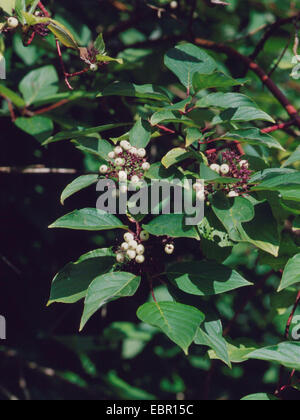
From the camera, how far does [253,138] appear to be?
42.4 inches

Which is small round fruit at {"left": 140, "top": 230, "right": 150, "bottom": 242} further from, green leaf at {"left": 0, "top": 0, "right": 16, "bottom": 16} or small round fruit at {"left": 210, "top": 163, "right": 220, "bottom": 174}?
green leaf at {"left": 0, "top": 0, "right": 16, "bottom": 16}

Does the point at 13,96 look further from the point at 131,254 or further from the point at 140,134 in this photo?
the point at 131,254

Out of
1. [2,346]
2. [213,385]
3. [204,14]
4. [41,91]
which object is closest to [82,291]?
[41,91]

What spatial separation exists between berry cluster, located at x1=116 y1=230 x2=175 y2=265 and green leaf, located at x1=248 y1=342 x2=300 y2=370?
294 mm

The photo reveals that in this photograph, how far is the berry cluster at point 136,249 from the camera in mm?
1063

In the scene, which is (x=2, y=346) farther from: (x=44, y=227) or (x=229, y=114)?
(x=229, y=114)

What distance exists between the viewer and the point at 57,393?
2057mm

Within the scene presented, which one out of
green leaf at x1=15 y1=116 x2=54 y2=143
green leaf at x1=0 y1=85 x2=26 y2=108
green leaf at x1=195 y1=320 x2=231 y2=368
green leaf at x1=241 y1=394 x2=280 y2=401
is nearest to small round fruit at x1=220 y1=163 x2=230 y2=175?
green leaf at x1=195 y1=320 x2=231 y2=368

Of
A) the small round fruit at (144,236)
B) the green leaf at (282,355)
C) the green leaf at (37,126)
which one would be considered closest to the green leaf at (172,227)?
the small round fruit at (144,236)

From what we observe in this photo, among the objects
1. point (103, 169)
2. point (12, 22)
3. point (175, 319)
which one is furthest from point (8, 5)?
point (175, 319)

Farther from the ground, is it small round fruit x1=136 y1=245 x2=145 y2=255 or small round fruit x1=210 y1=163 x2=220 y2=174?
small round fruit x1=210 y1=163 x2=220 y2=174

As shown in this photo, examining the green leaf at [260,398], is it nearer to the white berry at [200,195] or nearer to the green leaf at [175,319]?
the green leaf at [175,319]

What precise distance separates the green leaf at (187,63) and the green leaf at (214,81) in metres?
0.07

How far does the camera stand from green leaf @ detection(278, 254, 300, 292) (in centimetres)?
99
